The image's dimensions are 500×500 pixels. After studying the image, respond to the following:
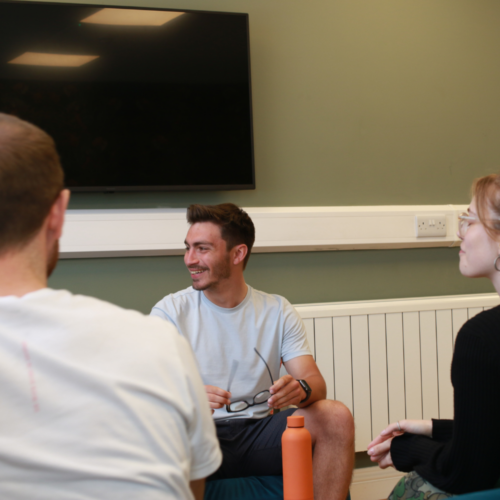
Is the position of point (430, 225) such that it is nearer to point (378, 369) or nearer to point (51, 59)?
point (378, 369)

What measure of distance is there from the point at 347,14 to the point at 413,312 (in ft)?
4.92

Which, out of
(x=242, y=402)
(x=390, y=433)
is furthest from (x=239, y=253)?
(x=390, y=433)

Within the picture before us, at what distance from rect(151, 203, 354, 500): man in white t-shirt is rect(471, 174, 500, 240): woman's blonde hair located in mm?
749

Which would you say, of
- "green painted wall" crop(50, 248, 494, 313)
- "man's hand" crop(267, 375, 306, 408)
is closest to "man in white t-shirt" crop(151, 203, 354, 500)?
"man's hand" crop(267, 375, 306, 408)

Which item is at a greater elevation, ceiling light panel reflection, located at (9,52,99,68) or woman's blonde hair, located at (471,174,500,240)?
ceiling light panel reflection, located at (9,52,99,68)

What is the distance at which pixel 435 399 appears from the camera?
2457mm

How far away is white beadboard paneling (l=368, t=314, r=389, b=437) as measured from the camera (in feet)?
7.80

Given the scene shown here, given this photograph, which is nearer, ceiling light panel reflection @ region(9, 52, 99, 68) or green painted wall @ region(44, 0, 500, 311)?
ceiling light panel reflection @ region(9, 52, 99, 68)

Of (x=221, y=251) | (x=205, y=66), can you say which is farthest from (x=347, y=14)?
(x=221, y=251)

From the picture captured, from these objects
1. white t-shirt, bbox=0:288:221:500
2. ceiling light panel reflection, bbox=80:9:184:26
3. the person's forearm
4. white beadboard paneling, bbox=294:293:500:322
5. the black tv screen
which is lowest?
the person's forearm

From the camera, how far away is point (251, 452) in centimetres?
169

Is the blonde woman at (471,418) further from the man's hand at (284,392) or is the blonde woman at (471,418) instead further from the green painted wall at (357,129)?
the green painted wall at (357,129)

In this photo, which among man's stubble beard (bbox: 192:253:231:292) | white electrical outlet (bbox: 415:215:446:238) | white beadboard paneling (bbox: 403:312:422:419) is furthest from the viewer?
white electrical outlet (bbox: 415:215:446:238)

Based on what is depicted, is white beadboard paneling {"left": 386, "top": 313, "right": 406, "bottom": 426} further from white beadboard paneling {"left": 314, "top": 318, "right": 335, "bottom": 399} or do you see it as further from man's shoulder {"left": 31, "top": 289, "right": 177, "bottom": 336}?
man's shoulder {"left": 31, "top": 289, "right": 177, "bottom": 336}
